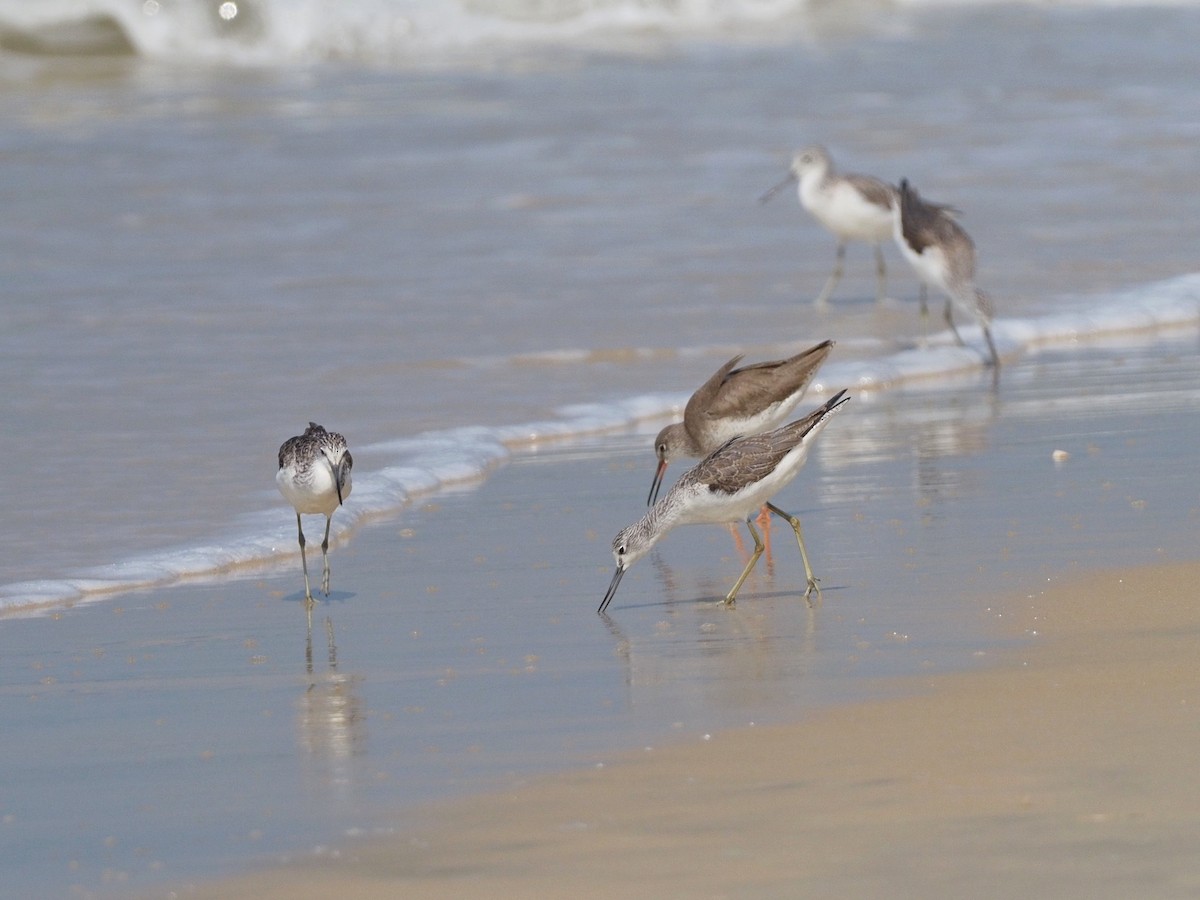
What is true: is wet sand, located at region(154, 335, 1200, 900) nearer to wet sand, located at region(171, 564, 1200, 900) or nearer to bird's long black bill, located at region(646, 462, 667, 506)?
wet sand, located at region(171, 564, 1200, 900)

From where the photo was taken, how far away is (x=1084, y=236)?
46.2ft

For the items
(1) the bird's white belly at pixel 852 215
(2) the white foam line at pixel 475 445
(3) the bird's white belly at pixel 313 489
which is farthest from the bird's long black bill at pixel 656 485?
(1) the bird's white belly at pixel 852 215

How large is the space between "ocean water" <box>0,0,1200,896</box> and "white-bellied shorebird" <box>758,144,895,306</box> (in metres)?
0.25

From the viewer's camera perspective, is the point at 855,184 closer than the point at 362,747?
No

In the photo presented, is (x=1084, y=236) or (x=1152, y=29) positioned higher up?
(x=1152, y=29)

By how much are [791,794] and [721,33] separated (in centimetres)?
2553

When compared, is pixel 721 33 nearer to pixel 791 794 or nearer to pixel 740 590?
pixel 740 590

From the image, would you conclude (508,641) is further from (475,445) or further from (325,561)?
(475,445)

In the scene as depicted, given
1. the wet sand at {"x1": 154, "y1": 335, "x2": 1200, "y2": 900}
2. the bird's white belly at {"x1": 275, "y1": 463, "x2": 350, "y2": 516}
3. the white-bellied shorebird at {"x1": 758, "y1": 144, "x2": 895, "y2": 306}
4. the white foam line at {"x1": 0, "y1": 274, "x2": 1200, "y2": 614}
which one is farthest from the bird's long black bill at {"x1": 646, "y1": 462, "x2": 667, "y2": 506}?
the white-bellied shorebird at {"x1": 758, "y1": 144, "x2": 895, "y2": 306}

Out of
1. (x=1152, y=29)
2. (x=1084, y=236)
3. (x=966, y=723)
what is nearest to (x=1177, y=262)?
(x=1084, y=236)

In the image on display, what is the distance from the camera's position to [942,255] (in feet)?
36.8

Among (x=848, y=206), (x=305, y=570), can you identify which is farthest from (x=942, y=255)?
(x=305, y=570)

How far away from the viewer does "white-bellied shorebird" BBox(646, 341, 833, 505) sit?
313 inches

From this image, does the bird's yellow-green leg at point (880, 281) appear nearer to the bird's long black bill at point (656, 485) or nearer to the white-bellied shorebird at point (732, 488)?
the bird's long black bill at point (656, 485)
